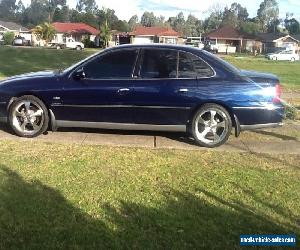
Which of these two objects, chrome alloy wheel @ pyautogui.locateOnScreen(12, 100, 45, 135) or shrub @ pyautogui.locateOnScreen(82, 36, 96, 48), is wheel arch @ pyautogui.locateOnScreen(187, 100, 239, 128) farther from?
shrub @ pyautogui.locateOnScreen(82, 36, 96, 48)

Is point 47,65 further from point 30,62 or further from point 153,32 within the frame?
point 153,32

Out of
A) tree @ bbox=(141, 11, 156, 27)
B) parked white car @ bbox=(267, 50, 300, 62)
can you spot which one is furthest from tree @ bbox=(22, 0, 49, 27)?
parked white car @ bbox=(267, 50, 300, 62)

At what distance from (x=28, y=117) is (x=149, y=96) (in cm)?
192

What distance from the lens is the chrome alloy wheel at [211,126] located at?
7.34 metres

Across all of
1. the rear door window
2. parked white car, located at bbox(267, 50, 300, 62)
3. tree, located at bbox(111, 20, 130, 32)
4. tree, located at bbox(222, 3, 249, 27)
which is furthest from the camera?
tree, located at bbox(222, 3, 249, 27)

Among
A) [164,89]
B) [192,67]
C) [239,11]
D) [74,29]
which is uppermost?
[239,11]

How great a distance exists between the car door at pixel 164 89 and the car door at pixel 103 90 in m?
0.17

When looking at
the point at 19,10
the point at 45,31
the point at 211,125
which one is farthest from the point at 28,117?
the point at 19,10

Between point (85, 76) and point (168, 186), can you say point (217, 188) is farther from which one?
point (85, 76)

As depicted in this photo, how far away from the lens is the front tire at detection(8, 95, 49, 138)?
7531mm

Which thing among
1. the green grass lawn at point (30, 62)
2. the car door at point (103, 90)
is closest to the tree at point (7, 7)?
the green grass lawn at point (30, 62)

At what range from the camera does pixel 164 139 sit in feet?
25.6

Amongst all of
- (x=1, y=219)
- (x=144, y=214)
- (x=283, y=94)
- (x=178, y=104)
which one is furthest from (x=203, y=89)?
(x=283, y=94)

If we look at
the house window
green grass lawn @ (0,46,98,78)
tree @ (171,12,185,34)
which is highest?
tree @ (171,12,185,34)
